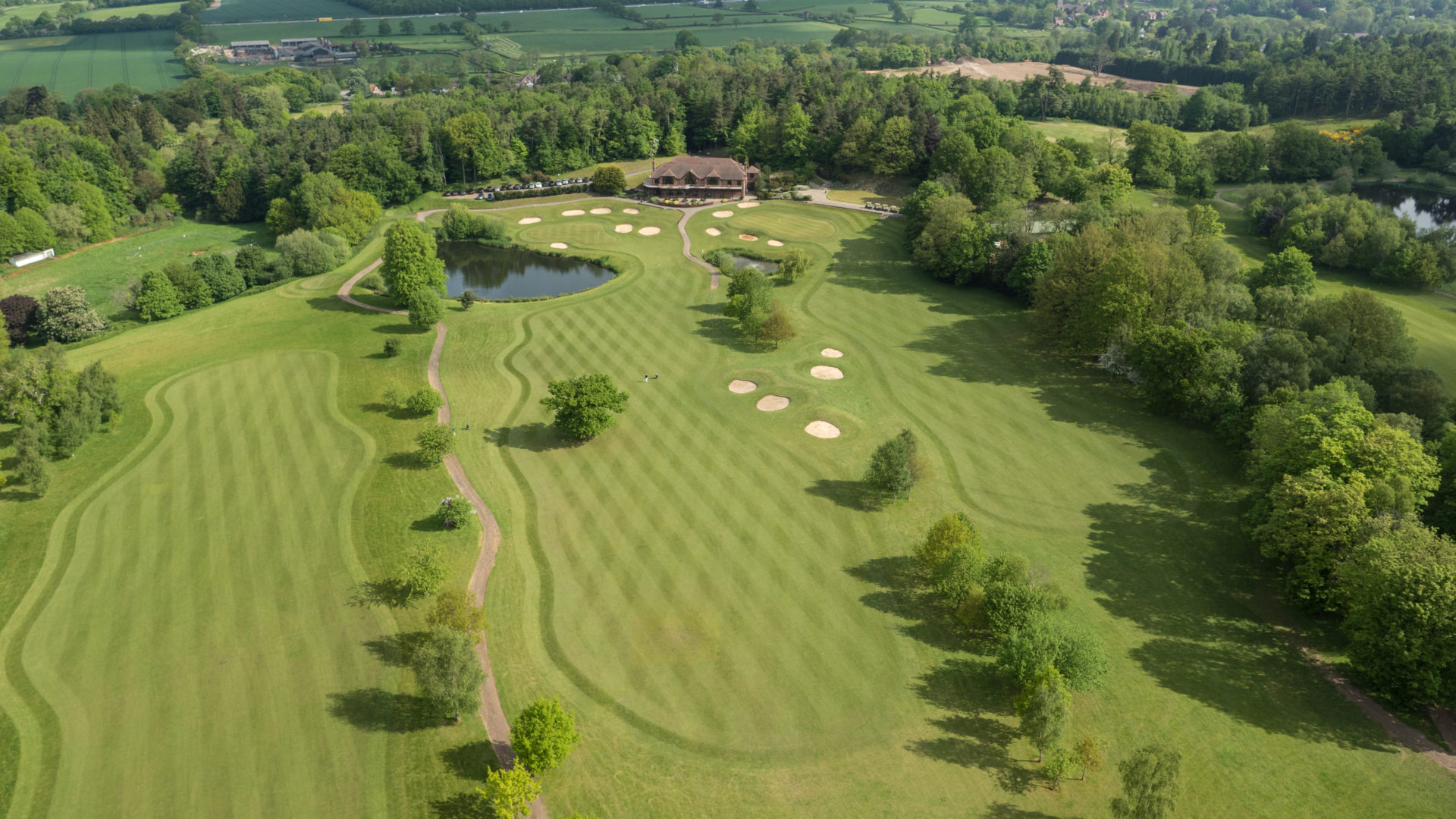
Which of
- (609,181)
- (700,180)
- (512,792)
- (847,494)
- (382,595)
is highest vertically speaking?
(700,180)

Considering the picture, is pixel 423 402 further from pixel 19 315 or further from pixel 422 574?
pixel 19 315

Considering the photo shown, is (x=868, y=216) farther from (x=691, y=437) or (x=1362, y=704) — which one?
(x=1362, y=704)

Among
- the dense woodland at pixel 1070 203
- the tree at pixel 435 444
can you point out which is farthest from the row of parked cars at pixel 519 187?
the tree at pixel 435 444

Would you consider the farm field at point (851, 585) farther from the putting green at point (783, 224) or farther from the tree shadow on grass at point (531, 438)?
the putting green at point (783, 224)

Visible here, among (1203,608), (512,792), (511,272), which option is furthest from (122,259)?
(1203,608)

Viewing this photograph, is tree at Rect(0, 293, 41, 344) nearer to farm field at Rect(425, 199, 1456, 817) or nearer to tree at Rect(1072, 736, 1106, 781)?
farm field at Rect(425, 199, 1456, 817)

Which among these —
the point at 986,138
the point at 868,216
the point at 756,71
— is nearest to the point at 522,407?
the point at 868,216

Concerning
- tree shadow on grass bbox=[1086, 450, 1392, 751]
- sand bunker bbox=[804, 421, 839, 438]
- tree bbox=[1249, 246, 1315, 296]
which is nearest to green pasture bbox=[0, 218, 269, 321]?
sand bunker bbox=[804, 421, 839, 438]
